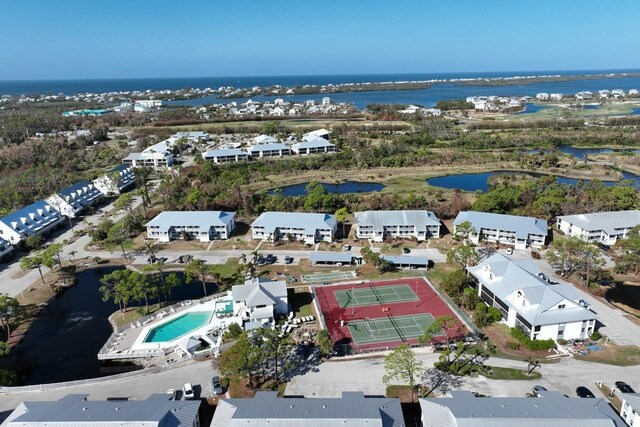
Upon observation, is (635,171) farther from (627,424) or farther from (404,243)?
(627,424)

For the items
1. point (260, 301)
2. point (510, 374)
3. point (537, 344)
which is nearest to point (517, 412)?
point (510, 374)

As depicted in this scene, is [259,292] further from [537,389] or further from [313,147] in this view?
[313,147]

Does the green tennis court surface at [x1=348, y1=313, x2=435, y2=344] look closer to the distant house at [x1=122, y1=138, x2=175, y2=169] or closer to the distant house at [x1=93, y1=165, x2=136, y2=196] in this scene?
the distant house at [x1=93, y1=165, x2=136, y2=196]

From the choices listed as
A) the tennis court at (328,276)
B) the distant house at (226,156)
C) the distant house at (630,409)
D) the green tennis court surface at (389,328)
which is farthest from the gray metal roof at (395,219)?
the distant house at (226,156)

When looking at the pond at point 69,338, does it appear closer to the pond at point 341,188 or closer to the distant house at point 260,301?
the distant house at point 260,301

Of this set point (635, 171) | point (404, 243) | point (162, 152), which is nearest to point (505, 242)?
point (404, 243)

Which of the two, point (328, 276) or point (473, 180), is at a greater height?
point (473, 180)
